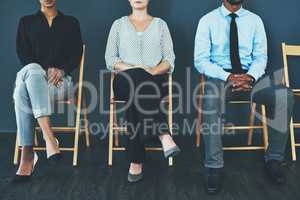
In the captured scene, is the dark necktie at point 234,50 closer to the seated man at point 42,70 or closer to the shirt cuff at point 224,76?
the shirt cuff at point 224,76

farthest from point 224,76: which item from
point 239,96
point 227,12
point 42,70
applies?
point 42,70

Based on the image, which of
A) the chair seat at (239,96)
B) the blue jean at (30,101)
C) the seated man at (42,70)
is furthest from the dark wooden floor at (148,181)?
the chair seat at (239,96)

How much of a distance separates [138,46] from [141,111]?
22.9 inches

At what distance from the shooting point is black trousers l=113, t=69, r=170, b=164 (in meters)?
2.72

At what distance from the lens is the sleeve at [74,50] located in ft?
10.2

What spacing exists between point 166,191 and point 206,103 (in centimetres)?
64

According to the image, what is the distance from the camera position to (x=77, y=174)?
288 cm

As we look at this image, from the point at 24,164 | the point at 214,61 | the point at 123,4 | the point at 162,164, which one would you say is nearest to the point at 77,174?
the point at 24,164

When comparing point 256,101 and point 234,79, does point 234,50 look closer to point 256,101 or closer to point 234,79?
point 234,79

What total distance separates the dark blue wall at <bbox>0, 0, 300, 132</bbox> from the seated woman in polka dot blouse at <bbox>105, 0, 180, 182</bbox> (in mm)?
484

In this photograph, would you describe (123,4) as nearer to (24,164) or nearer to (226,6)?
(226,6)

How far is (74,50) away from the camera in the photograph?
315cm

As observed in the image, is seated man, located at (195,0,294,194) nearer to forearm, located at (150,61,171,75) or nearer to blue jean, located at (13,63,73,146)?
forearm, located at (150,61,171,75)

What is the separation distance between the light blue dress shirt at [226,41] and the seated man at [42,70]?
96 cm
